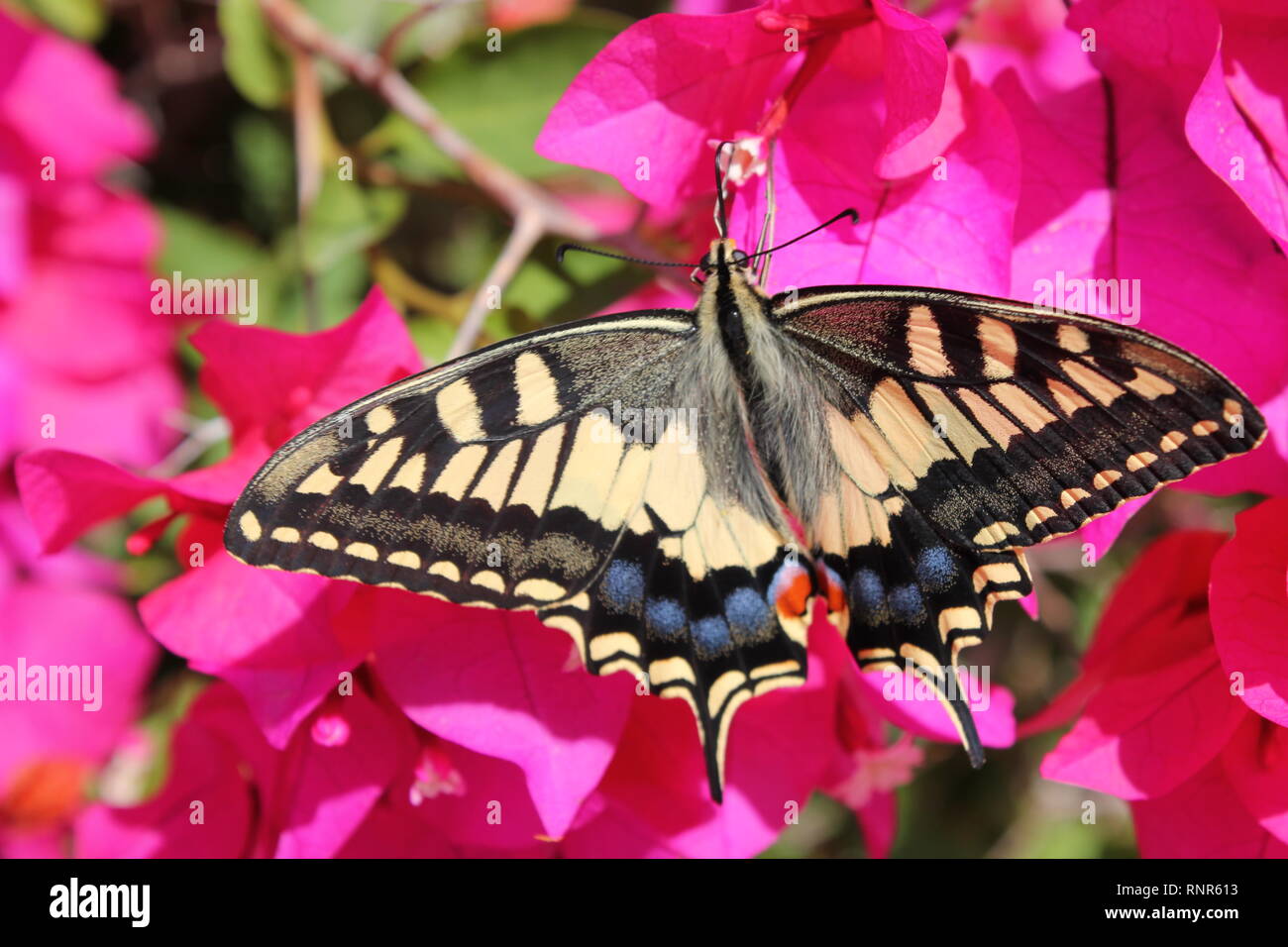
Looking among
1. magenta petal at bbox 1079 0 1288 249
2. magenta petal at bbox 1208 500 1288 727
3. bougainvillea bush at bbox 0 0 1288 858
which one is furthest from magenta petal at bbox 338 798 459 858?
magenta petal at bbox 1079 0 1288 249

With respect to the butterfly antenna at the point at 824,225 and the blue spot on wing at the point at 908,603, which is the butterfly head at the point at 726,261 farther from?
the blue spot on wing at the point at 908,603

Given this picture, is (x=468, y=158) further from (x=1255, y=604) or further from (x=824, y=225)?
(x=1255, y=604)

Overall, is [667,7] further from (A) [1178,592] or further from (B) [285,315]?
(A) [1178,592]

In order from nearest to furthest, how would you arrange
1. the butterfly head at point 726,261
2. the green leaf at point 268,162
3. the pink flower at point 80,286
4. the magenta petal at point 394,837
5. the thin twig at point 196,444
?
the butterfly head at point 726,261
the magenta petal at point 394,837
the thin twig at point 196,444
the pink flower at point 80,286
the green leaf at point 268,162

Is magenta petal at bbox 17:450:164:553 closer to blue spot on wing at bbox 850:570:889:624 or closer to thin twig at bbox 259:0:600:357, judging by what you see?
thin twig at bbox 259:0:600:357

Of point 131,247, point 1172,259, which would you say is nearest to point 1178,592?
point 1172,259

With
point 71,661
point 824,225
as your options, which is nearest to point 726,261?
point 824,225

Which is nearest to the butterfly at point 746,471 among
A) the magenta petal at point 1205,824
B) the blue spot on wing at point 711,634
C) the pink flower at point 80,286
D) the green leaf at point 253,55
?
the blue spot on wing at point 711,634
